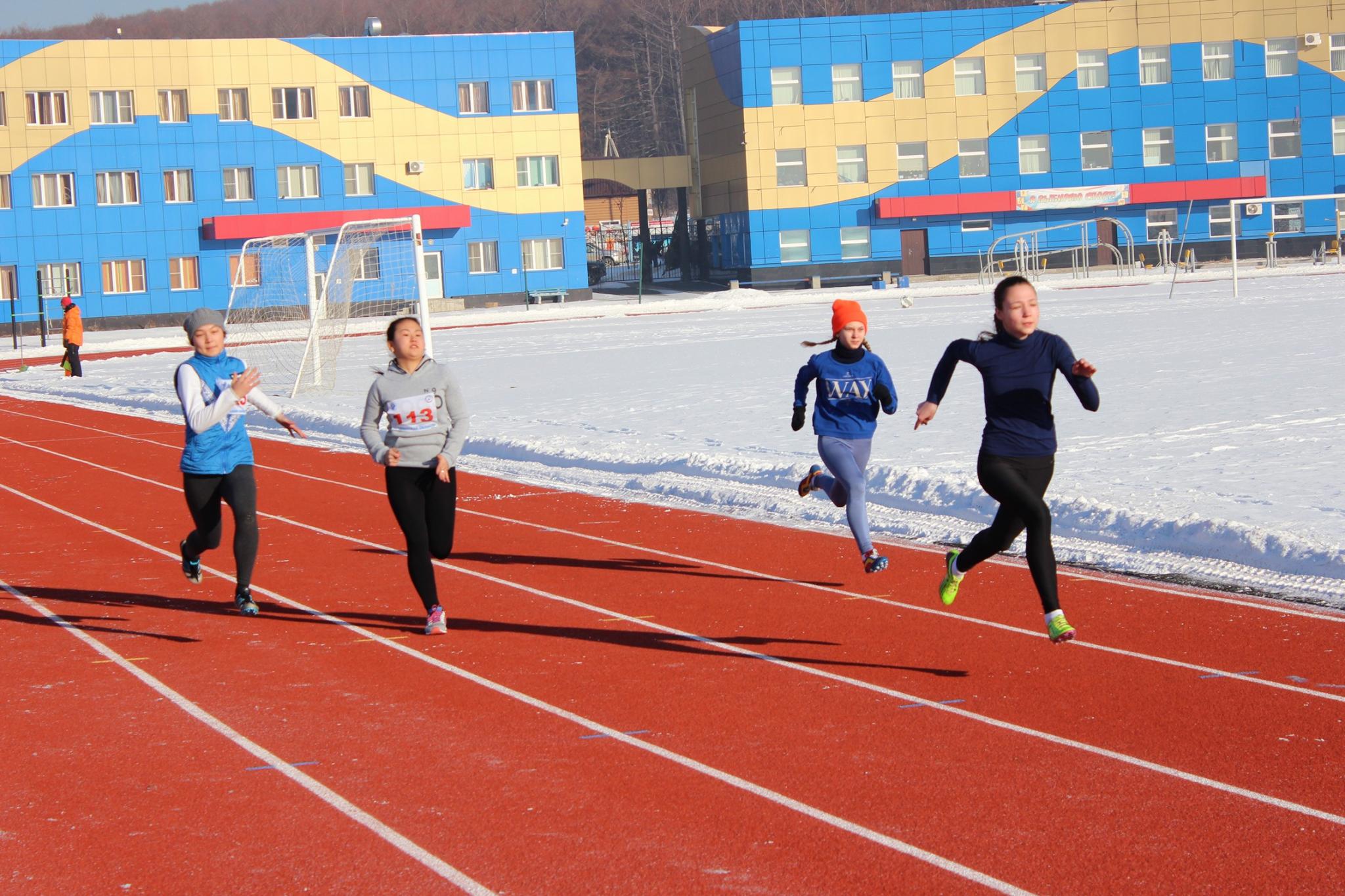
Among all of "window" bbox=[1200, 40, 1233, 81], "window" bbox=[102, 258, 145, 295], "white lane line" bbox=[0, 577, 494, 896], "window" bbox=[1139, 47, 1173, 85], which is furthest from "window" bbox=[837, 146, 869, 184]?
"white lane line" bbox=[0, 577, 494, 896]

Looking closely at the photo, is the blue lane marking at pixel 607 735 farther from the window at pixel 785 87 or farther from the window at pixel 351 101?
the window at pixel 785 87

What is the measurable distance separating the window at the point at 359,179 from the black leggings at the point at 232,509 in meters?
57.8

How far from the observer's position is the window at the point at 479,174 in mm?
66375

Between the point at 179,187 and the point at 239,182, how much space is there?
2415 mm

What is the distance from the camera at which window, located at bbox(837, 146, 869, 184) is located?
71.9 meters

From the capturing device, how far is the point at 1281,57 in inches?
2822

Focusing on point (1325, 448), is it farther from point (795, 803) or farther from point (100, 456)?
point (100, 456)

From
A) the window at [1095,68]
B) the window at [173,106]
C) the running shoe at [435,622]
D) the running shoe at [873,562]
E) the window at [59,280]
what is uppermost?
the window at [1095,68]

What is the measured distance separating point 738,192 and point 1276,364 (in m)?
53.3

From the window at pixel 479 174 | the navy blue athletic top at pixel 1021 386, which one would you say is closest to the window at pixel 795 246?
the window at pixel 479 174

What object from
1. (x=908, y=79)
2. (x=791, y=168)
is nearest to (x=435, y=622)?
(x=791, y=168)

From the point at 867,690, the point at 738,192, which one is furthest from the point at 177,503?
the point at 738,192

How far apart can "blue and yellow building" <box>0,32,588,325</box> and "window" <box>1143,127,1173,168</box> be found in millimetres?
→ 26794

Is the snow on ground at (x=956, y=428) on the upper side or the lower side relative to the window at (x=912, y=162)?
lower
